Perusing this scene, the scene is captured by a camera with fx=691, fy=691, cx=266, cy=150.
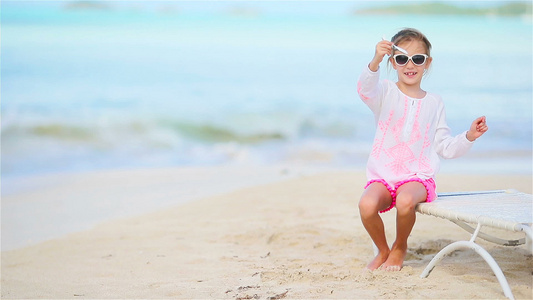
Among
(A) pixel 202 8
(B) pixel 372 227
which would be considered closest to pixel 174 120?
(B) pixel 372 227

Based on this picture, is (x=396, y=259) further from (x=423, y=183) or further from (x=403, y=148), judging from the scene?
(x=403, y=148)

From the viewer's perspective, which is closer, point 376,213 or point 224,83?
point 376,213

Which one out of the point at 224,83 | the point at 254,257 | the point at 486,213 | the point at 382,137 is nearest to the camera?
the point at 486,213

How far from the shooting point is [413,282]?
3400mm

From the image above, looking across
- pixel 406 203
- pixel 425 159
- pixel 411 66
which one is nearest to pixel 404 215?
pixel 406 203

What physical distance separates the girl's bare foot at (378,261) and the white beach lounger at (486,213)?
1.03 feet

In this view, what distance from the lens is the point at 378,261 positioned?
376 cm

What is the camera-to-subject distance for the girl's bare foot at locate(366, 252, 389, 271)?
374cm

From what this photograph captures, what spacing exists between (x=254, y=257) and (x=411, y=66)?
1468mm

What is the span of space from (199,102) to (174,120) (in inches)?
68.7

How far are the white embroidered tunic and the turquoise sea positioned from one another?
105cm

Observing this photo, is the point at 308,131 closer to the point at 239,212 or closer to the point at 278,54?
the point at 239,212

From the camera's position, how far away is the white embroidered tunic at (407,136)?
379cm

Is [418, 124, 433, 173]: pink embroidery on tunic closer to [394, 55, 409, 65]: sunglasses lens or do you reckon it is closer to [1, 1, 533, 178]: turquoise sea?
[394, 55, 409, 65]: sunglasses lens
